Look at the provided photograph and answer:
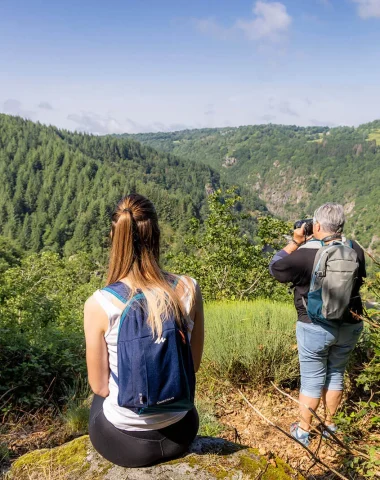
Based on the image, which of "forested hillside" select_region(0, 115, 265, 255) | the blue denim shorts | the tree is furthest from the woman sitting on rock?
"forested hillside" select_region(0, 115, 265, 255)

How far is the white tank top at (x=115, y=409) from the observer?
60.4 inches

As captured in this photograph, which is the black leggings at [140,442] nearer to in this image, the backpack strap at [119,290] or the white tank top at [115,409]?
the white tank top at [115,409]

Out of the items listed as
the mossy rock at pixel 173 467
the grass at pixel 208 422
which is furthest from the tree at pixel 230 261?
the mossy rock at pixel 173 467

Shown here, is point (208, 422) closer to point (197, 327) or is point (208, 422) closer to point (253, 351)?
point (253, 351)

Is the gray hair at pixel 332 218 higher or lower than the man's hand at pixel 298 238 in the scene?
higher

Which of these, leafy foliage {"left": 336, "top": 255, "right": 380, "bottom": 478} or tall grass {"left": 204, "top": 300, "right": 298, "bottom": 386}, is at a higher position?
leafy foliage {"left": 336, "top": 255, "right": 380, "bottom": 478}

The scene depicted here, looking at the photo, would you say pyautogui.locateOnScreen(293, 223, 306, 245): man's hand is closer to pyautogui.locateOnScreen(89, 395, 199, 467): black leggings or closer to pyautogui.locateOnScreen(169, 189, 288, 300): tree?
pyautogui.locateOnScreen(89, 395, 199, 467): black leggings

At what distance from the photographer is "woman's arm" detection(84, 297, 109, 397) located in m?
1.54

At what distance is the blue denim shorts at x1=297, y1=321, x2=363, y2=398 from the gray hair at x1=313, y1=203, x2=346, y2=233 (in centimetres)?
70

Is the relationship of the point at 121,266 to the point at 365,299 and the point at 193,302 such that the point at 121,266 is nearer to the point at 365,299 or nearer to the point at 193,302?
the point at 193,302

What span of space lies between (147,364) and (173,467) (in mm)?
469

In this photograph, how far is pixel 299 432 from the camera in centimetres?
295

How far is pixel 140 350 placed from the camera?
1467 millimetres

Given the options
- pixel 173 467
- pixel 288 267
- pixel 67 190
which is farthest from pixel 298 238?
pixel 67 190
